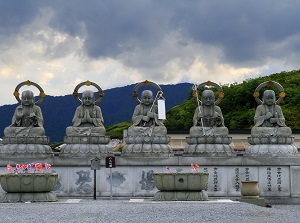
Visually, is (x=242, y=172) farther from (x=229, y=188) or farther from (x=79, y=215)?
(x=79, y=215)

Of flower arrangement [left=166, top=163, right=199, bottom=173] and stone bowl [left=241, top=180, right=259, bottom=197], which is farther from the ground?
flower arrangement [left=166, top=163, right=199, bottom=173]

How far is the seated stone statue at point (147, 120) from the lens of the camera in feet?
72.9

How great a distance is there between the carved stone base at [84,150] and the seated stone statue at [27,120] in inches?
45.6

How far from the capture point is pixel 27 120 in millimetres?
22625

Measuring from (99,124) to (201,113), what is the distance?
11.9 feet

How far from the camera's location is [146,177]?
21.6 meters

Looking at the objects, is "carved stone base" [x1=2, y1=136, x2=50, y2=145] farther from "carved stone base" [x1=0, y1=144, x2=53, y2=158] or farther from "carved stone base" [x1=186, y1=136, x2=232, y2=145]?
"carved stone base" [x1=186, y1=136, x2=232, y2=145]

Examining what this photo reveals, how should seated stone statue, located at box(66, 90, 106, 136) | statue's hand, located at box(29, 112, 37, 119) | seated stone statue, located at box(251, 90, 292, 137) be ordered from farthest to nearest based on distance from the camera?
1. statue's hand, located at box(29, 112, 37, 119)
2. seated stone statue, located at box(66, 90, 106, 136)
3. seated stone statue, located at box(251, 90, 292, 137)

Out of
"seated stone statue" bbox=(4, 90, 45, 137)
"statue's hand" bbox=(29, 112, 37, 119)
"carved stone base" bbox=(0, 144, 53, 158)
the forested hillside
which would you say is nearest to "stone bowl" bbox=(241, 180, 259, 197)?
"carved stone base" bbox=(0, 144, 53, 158)

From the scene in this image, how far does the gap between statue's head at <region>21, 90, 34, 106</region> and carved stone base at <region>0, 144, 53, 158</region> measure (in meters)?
1.64

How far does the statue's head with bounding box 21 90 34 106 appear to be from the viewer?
74.4 ft

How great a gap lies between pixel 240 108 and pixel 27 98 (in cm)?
3831

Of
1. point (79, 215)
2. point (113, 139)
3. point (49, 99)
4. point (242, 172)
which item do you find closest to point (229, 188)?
point (242, 172)

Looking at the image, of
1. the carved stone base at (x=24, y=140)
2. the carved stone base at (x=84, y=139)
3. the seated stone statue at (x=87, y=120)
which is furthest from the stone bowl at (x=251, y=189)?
the carved stone base at (x=24, y=140)
